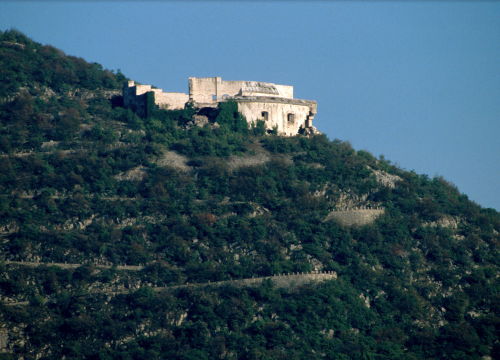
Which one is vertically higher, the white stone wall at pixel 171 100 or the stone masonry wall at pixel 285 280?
the white stone wall at pixel 171 100

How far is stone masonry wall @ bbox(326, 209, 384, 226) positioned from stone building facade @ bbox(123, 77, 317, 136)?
40.8 ft

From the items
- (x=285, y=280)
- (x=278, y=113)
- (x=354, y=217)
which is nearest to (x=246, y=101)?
(x=278, y=113)

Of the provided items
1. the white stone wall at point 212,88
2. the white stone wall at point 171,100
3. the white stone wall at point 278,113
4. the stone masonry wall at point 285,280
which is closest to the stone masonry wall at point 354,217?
the stone masonry wall at point 285,280

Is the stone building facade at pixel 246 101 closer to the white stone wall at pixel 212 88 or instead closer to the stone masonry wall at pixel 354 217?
the white stone wall at pixel 212 88

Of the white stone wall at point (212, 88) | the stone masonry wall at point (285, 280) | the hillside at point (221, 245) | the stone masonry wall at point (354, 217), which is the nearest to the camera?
the hillside at point (221, 245)

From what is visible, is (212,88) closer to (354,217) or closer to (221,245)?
(354,217)

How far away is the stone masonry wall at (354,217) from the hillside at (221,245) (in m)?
0.13

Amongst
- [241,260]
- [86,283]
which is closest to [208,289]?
[241,260]

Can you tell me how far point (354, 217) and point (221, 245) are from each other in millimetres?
9007

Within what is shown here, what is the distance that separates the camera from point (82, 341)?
47.7 metres

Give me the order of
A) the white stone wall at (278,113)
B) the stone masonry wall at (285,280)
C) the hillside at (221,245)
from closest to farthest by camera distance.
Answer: the hillside at (221,245) < the stone masonry wall at (285,280) < the white stone wall at (278,113)

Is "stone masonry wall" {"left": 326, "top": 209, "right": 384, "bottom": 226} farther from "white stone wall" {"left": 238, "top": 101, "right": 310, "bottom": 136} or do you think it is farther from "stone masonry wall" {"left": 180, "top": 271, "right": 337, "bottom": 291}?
"white stone wall" {"left": 238, "top": 101, "right": 310, "bottom": 136}

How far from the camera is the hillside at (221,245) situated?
4844cm

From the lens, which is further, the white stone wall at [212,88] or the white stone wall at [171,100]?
the white stone wall at [212,88]
